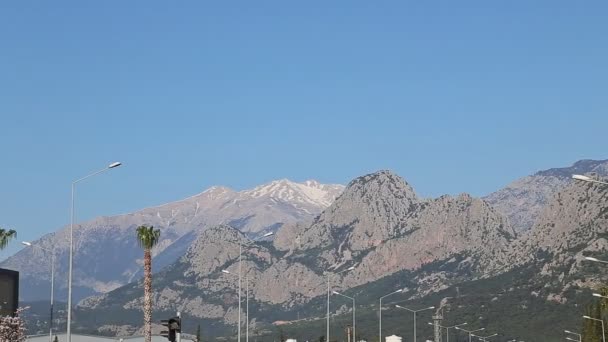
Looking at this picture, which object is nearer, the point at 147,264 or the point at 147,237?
the point at 147,264

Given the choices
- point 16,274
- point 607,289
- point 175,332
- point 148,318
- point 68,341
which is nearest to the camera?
point 175,332

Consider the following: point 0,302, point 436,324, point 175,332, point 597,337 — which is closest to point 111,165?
point 175,332

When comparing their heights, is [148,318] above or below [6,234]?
below

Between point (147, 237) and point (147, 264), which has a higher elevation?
point (147, 237)

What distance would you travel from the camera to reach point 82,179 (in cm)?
7519

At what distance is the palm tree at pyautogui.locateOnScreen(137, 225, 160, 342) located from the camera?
102 metres

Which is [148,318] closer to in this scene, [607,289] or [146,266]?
[146,266]

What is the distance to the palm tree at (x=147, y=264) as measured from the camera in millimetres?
102250

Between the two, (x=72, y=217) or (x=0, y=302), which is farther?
(x=0, y=302)

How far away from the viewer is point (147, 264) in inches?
4060

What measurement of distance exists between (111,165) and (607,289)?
12157 centimetres

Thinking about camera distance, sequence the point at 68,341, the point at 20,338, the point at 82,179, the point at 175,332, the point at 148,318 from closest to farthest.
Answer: the point at 175,332
the point at 68,341
the point at 82,179
the point at 20,338
the point at 148,318

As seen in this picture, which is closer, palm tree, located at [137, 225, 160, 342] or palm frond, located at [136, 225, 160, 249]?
palm tree, located at [137, 225, 160, 342]

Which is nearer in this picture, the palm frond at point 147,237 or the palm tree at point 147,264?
the palm tree at point 147,264
